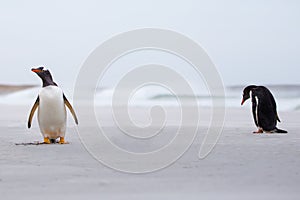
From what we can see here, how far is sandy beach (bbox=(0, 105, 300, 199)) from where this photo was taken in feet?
10.8

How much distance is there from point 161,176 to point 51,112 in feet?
8.54

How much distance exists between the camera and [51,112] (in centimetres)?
617

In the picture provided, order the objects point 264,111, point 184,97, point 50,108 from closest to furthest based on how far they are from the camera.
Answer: point 50,108 < point 264,111 < point 184,97

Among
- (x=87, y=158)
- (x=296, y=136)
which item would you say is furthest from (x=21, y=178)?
(x=296, y=136)

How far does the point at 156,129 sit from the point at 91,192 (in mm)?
4740

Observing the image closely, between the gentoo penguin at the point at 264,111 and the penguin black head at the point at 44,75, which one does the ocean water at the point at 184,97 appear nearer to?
the gentoo penguin at the point at 264,111

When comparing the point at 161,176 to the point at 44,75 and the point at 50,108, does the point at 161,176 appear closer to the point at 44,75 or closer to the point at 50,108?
the point at 50,108

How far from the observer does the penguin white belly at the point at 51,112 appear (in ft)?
20.2

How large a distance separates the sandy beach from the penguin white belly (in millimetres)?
415

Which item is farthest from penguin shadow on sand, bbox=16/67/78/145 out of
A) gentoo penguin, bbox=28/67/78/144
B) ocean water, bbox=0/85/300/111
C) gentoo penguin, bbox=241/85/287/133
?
ocean water, bbox=0/85/300/111

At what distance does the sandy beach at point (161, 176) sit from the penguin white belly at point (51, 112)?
0.41m

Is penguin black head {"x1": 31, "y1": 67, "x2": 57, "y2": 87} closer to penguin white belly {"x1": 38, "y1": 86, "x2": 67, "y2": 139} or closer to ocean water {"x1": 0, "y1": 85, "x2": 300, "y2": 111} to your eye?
penguin white belly {"x1": 38, "y1": 86, "x2": 67, "y2": 139}

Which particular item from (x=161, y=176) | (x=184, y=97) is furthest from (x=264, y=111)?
(x=184, y=97)

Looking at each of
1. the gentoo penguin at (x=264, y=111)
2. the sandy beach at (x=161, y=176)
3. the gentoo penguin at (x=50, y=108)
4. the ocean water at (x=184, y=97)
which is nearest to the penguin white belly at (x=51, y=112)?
the gentoo penguin at (x=50, y=108)
